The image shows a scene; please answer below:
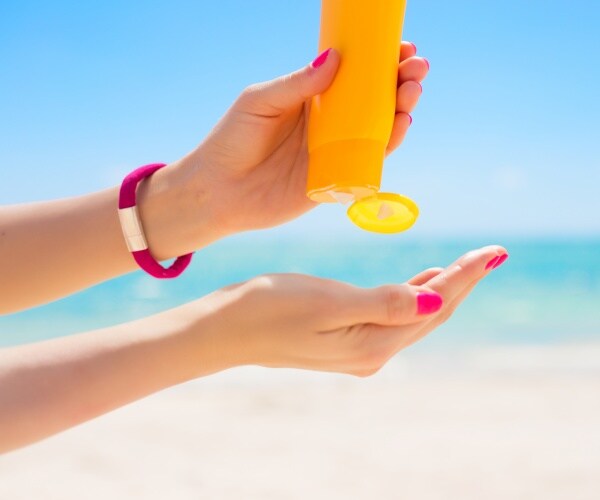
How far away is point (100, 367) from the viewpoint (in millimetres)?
1164

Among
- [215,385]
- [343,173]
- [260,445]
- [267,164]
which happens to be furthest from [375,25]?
[215,385]

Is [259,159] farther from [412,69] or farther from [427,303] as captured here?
[427,303]

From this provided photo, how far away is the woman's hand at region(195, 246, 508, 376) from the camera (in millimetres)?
1215

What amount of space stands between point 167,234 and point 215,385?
7.64 feet

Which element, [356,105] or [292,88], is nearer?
[356,105]

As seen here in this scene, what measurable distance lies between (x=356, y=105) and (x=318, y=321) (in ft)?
1.20

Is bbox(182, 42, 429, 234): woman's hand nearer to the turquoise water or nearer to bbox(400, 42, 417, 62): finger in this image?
bbox(400, 42, 417, 62): finger

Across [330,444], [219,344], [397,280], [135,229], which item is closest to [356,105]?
[219,344]

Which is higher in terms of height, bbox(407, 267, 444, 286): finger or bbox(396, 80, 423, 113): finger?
bbox(396, 80, 423, 113): finger

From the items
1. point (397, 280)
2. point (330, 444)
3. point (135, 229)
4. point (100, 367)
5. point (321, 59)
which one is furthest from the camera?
point (397, 280)

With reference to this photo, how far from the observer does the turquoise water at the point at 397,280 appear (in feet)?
20.3

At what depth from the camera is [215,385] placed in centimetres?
380

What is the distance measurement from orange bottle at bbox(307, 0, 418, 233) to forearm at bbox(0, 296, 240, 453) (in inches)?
11.8


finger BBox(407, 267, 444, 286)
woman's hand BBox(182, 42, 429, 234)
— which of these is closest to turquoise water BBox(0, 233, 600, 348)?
woman's hand BBox(182, 42, 429, 234)
